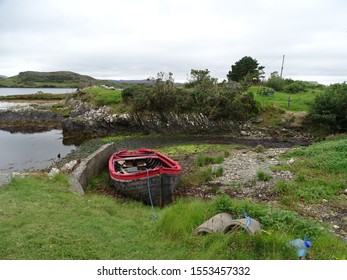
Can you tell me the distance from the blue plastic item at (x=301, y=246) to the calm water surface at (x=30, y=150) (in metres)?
17.1

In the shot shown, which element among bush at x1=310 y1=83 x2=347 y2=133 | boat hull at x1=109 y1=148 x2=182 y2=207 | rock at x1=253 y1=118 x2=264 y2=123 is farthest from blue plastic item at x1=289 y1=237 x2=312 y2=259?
rock at x1=253 y1=118 x2=264 y2=123

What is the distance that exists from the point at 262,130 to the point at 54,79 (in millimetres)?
138861

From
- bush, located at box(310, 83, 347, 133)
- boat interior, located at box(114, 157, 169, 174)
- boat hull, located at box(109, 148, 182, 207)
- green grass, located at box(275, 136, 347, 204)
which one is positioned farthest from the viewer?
bush, located at box(310, 83, 347, 133)

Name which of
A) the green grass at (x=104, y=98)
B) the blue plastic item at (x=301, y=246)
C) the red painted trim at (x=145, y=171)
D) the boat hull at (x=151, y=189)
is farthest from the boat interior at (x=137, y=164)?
the green grass at (x=104, y=98)

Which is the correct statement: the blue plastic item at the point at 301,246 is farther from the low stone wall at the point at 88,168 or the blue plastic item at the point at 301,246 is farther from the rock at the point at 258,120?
the rock at the point at 258,120

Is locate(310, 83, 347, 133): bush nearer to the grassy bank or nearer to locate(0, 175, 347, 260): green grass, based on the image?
the grassy bank

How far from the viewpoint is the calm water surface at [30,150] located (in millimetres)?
18734

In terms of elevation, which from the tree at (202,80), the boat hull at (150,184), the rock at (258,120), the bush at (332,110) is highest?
the tree at (202,80)

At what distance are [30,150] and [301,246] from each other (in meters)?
23.1

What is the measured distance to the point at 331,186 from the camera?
10930mm

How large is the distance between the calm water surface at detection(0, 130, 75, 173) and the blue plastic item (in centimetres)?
1708

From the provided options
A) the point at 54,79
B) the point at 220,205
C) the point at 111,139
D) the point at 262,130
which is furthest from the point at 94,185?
the point at 54,79

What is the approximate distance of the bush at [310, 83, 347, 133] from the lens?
2306 cm

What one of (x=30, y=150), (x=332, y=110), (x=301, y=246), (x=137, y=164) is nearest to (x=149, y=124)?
(x=30, y=150)
